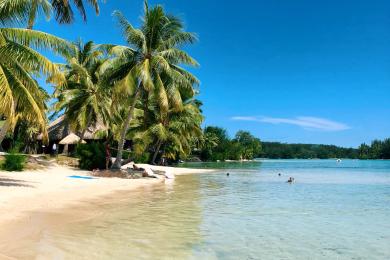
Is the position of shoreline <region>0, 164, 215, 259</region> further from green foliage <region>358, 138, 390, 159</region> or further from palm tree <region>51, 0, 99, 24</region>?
green foliage <region>358, 138, 390, 159</region>

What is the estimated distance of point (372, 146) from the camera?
542 feet

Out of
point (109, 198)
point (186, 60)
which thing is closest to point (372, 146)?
point (186, 60)

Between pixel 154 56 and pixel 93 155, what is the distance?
728 centimetres

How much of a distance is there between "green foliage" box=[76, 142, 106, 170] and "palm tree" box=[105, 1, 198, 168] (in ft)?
6.92

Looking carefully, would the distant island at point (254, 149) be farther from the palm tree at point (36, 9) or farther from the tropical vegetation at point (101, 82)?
the palm tree at point (36, 9)

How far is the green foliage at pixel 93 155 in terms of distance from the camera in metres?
25.3

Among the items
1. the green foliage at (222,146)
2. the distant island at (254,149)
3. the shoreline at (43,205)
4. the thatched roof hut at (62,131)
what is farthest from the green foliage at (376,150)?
the shoreline at (43,205)

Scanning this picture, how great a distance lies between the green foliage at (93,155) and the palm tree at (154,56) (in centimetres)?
211

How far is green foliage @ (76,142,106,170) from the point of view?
2533 centimetres

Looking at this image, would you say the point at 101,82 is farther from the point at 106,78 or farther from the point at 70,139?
the point at 70,139

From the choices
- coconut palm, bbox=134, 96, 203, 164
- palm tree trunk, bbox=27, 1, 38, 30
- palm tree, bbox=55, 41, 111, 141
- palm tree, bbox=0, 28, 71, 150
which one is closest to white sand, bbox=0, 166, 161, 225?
palm tree, bbox=0, 28, 71, 150

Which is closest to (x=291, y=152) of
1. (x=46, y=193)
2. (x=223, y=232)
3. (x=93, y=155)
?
(x=93, y=155)

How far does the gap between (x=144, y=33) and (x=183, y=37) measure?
2.22 m

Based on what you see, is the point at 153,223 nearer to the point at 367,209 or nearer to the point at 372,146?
the point at 367,209
